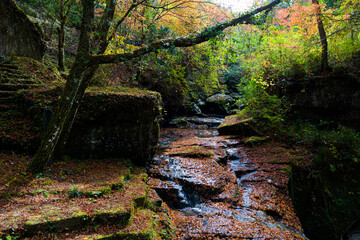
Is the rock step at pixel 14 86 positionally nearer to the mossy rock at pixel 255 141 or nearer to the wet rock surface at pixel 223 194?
the wet rock surface at pixel 223 194

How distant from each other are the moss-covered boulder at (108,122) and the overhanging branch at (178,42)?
6.05 ft

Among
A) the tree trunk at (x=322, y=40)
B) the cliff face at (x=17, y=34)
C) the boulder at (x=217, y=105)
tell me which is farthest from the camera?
the boulder at (x=217, y=105)

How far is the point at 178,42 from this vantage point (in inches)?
172

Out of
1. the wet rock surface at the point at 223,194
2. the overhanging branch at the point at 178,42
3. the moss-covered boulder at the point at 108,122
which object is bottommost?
the wet rock surface at the point at 223,194

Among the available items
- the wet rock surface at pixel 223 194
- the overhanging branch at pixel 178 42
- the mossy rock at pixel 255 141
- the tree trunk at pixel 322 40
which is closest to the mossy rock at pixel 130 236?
the wet rock surface at pixel 223 194

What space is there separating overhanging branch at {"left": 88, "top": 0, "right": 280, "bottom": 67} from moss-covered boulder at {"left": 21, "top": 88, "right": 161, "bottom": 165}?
1843mm

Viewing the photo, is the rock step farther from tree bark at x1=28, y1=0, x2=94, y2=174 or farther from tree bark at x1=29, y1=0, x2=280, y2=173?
tree bark at x1=28, y1=0, x2=94, y2=174

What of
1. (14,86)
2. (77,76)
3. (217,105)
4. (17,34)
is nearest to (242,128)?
(77,76)

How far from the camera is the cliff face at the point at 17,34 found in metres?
6.15

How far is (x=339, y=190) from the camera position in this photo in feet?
20.9

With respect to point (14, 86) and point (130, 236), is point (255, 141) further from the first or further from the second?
point (14, 86)

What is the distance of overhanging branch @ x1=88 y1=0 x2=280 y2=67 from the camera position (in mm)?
3973

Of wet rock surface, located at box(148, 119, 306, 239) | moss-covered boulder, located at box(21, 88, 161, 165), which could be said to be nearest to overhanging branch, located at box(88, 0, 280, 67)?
moss-covered boulder, located at box(21, 88, 161, 165)

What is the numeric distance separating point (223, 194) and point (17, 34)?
351 inches
